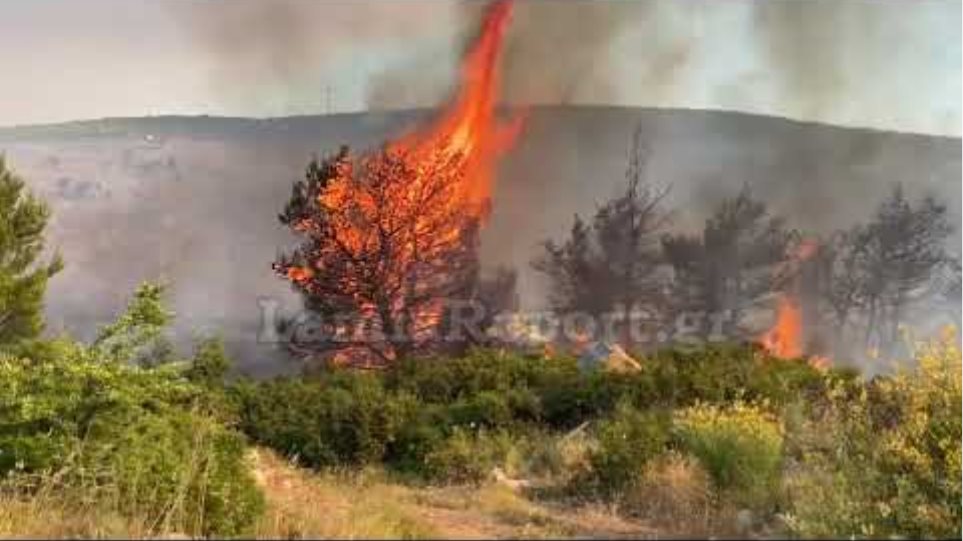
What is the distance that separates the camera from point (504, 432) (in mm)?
11742

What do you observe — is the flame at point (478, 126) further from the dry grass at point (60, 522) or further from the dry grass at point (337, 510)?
the dry grass at point (60, 522)

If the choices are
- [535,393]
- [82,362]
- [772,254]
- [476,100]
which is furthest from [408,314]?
[82,362]

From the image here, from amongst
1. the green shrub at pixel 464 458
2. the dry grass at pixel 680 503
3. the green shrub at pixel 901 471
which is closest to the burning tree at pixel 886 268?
the green shrub at pixel 464 458

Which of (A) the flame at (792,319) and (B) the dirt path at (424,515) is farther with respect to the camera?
(A) the flame at (792,319)

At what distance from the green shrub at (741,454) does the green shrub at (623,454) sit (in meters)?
0.35

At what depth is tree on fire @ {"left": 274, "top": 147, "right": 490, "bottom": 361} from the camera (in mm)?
24203

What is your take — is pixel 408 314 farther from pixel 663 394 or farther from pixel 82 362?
pixel 82 362

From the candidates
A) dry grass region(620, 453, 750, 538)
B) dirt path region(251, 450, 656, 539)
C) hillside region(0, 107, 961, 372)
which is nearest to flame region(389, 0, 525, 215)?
hillside region(0, 107, 961, 372)

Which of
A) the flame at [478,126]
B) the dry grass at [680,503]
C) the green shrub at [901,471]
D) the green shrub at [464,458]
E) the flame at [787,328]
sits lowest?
the green shrub at [464,458]

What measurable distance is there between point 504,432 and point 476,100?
18.4 meters

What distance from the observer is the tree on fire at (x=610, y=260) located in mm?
27156

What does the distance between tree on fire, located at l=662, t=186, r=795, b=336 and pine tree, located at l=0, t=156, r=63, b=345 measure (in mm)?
14686

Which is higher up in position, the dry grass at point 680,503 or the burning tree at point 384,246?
the burning tree at point 384,246

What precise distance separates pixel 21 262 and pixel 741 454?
1460 cm
